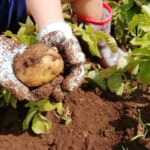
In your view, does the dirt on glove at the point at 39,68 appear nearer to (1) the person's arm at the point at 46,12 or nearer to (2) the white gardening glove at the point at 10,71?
(2) the white gardening glove at the point at 10,71

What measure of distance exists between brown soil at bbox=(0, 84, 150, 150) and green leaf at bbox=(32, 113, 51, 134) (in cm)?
6

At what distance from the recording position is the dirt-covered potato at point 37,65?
1.20 m

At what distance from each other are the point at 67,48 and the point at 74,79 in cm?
16

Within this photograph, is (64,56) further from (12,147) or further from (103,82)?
(12,147)

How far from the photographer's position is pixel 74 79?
4.24 feet

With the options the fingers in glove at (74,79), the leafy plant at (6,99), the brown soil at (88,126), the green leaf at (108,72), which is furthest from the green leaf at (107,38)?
the leafy plant at (6,99)

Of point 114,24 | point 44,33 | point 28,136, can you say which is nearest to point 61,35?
point 44,33

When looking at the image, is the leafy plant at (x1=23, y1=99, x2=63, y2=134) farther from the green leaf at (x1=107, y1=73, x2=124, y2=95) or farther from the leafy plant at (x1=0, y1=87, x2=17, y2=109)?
the green leaf at (x1=107, y1=73, x2=124, y2=95)

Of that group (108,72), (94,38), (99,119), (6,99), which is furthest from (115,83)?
(6,99)

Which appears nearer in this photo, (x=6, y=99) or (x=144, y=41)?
(x=144, y=41)

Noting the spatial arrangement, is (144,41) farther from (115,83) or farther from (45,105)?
(45,105)

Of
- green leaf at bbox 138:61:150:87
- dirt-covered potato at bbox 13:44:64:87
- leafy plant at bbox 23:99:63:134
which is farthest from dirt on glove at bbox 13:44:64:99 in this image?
green leaf at bbox 138:61:150:87

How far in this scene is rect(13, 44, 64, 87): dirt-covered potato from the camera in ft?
3.92

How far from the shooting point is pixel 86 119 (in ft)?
5.19
